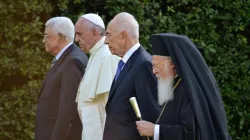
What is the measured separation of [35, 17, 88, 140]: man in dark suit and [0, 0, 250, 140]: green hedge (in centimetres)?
200

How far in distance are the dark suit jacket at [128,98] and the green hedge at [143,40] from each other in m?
3.39

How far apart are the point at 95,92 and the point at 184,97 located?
1.72 metres

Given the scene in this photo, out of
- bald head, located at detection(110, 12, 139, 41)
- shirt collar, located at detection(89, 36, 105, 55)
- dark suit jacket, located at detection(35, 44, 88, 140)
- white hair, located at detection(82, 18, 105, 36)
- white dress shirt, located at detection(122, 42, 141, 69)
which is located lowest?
dark suit jacket, located at detection(35, 44, 88, 140)

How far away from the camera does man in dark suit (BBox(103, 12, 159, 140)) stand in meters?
6.46

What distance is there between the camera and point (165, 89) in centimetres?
591

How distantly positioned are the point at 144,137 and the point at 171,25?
4.07 meters

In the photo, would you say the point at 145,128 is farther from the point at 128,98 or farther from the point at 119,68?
the point at 119,68

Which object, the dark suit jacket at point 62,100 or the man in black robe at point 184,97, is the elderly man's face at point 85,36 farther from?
the man in black robe at point 184,97

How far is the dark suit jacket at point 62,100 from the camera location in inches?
297

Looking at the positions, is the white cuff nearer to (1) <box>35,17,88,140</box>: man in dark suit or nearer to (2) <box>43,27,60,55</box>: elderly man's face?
(1) <box>35,17,88,140</box>: man in dark suit

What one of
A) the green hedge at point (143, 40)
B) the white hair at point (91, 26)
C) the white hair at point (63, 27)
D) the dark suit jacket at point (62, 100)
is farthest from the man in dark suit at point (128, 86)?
the green hedge at point (143, 40)

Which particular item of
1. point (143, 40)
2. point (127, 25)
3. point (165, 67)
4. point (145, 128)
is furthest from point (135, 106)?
point (143, 40)

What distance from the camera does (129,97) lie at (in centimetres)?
655

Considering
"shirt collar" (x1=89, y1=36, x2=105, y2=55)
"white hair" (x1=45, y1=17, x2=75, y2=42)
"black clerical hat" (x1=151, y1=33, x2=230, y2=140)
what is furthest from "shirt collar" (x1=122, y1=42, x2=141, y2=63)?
"white hair" (x1=45, y1=17, x2=75, y2=42)
